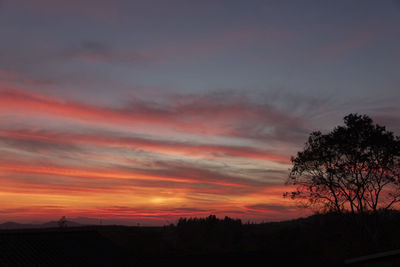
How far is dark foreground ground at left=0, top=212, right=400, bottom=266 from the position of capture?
2783cm

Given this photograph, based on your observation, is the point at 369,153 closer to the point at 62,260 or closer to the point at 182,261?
the point at 182,261

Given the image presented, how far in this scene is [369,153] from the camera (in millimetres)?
48938

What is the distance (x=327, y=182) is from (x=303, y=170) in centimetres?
343

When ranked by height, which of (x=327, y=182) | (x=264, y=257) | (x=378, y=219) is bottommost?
(x=264, y=257)

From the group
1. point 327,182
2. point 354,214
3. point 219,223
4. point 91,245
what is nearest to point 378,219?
point 354,214

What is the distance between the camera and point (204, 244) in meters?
56.9

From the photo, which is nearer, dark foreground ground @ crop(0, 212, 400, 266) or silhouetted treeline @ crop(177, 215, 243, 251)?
dark foreground ground @ crop(0, 212, 400, 266)

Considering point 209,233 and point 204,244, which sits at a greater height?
point 209,233

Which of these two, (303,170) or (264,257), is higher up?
(303,170)

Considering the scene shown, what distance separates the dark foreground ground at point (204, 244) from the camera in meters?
27.8

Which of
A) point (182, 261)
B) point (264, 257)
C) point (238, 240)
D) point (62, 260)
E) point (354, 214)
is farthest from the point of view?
point (238, 240)

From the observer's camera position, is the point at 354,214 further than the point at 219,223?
No

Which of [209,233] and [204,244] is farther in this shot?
Answer: [209,233]

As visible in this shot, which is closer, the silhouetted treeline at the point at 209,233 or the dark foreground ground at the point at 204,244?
the dark foreground ground at the point at 204,244
